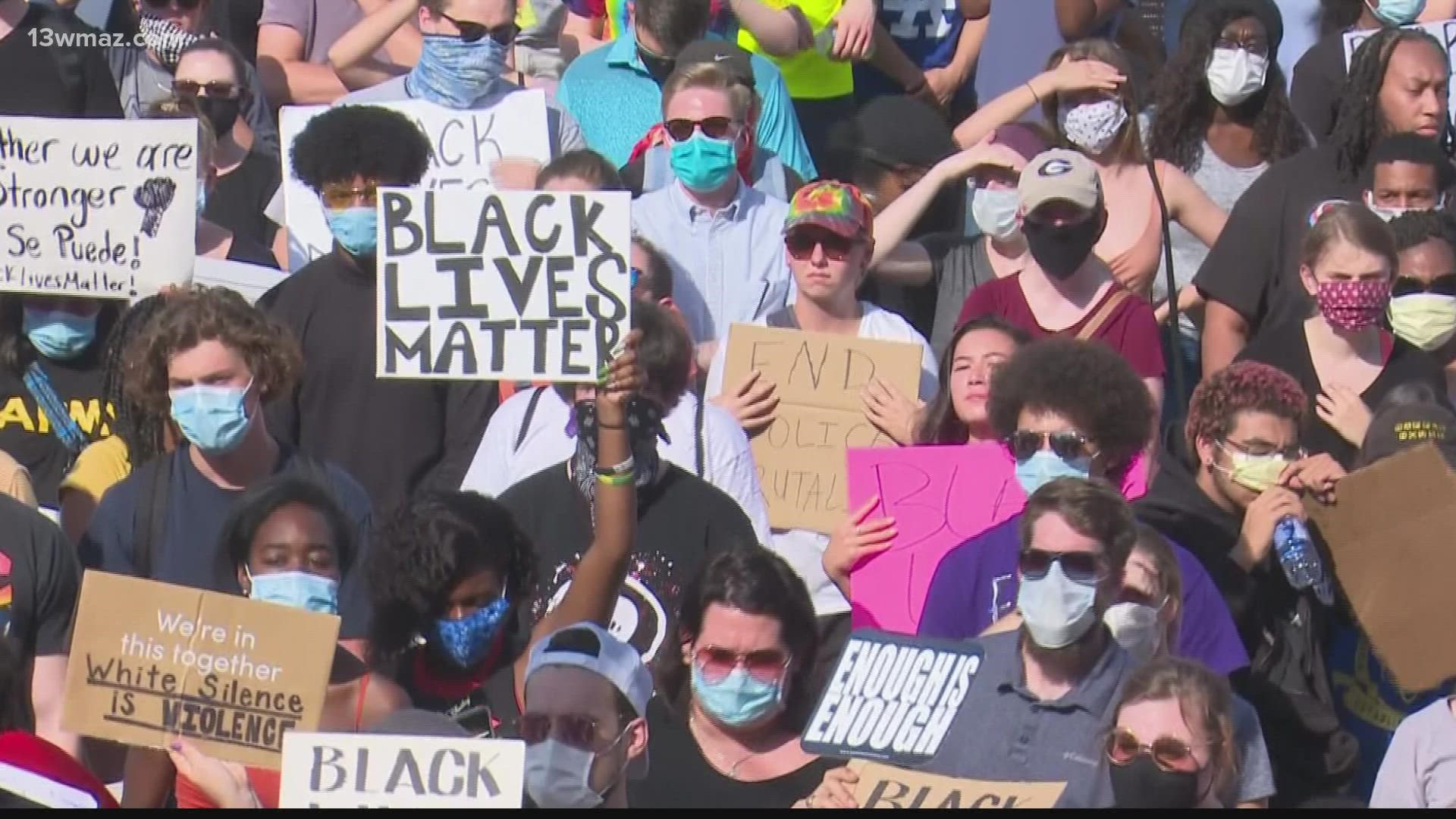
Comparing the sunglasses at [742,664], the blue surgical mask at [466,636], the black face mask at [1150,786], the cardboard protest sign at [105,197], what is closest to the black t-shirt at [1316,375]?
the sunglasses at [742,664]

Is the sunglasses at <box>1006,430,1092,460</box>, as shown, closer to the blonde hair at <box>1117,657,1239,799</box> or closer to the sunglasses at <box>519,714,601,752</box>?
the blonde hair at <box>1117,657,1239,799</box>

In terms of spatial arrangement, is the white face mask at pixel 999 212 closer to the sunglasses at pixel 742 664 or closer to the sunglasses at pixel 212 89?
the sunglasses at pixel 212 89

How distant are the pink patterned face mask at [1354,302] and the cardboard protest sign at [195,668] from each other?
3.29 m

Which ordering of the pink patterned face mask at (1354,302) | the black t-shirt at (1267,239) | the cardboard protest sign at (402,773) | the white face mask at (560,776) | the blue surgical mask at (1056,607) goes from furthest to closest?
the black t-shirt at (1267,239) < the pink patterned face mask at (1354,302) < the blue surgical mask at (1056,607) < the white face mask at (560,776) < the cardboard protest sign at (402,773)

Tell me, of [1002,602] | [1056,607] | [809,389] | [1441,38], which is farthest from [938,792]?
[1441,38]

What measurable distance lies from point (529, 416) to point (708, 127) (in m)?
1.42

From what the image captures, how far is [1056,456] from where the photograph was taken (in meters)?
7.04

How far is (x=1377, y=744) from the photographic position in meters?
7.49

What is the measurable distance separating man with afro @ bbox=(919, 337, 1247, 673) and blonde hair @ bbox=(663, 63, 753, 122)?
1.64 m

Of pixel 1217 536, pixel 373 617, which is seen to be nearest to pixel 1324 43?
pixel 1217 536

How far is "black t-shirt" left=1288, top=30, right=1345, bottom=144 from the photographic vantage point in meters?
10.0

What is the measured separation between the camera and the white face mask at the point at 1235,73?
949 centimetres

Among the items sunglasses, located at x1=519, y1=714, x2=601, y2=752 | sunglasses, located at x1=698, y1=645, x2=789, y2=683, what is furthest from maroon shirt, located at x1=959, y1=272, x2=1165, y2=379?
sunglasses, located at x1=519, y1=714, x2=601, y2=752

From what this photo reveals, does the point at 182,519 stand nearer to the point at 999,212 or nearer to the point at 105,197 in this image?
the point at 105,197
